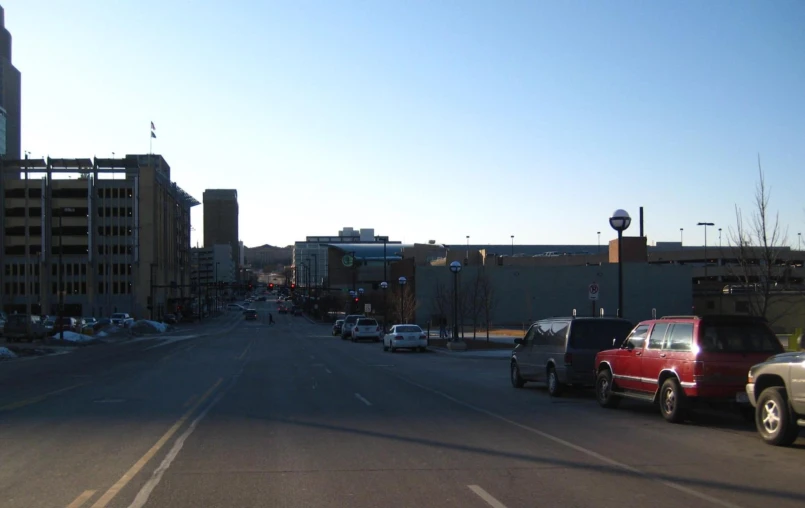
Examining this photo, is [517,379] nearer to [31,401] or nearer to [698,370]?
[698,370]

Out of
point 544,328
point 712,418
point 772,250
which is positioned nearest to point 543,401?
point 544,328

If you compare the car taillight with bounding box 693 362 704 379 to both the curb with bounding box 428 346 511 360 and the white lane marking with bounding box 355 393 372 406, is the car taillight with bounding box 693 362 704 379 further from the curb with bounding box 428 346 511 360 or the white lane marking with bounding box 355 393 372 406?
the curb with bounding box 428 346 511 360

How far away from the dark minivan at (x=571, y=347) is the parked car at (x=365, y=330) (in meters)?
36.4

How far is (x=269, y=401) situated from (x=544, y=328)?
7116mm

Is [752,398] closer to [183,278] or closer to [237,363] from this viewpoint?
[237,363]

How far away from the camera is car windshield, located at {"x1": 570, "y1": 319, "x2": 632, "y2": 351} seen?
1869 centimetres

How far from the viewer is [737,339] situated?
1402cm


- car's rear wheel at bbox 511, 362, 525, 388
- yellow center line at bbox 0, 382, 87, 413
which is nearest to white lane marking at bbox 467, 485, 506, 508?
yellow center line at bbox 0, 382, 87, 413

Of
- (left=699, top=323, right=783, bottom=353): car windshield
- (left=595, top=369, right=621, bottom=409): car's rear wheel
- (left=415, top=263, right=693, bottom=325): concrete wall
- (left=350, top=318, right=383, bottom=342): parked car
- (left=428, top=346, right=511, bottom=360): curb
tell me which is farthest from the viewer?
(left=415, top=263, right=693, bottom=325): concrete wall

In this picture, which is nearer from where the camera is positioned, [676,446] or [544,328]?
[676,446]

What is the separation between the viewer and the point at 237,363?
32.2 m

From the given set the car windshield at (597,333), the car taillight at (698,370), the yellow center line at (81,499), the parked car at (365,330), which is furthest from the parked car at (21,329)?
the car taillight at (698,370)

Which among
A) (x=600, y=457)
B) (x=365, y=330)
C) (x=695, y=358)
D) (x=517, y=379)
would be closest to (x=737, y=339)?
(x=695, y=358)

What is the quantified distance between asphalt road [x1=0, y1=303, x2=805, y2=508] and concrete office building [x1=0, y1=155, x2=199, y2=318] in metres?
93.2
